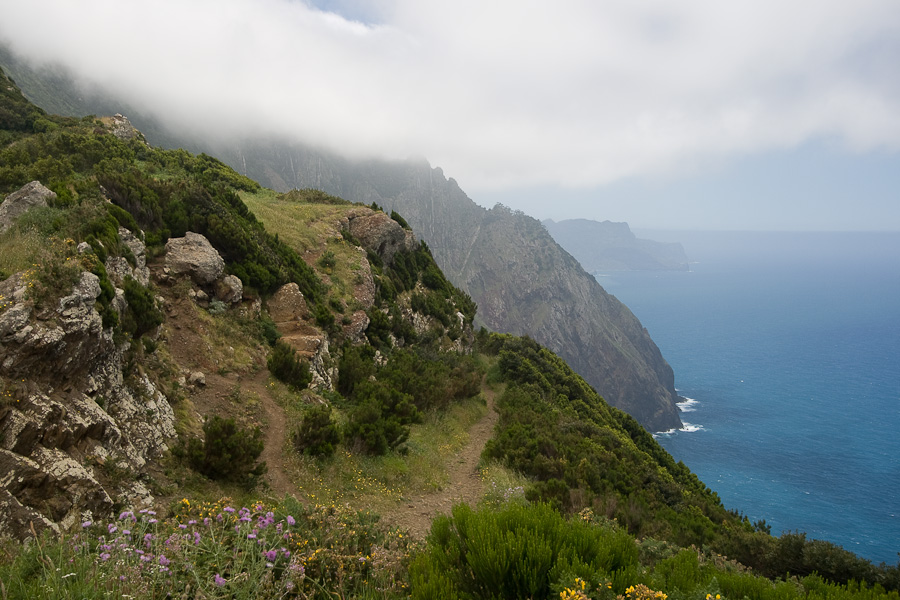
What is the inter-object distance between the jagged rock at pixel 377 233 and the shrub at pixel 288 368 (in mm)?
10961

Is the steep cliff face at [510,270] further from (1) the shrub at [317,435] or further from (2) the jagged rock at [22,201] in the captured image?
(1) the shrub at [317,435]

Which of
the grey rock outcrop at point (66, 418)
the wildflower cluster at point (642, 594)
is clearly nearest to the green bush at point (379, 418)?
the grey rock outcrop at point (66, 418)

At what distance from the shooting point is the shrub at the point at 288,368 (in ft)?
37.4

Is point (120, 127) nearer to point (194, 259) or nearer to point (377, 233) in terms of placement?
point (377, 233)

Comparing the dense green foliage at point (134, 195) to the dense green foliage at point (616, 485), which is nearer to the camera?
the dense green foliage at point (616, 485)

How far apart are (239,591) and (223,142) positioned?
10255 centimetres

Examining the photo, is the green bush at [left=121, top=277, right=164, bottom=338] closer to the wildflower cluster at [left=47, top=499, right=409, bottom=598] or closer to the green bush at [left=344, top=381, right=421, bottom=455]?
the green bush at [left=344, top=381, right=421, bottom=455]

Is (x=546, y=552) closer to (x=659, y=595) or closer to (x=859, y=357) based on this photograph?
(x=659, y=595)

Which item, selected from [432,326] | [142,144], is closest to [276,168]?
[142,144]

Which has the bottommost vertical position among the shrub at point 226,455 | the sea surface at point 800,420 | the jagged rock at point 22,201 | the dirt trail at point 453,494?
the sea surface at point 800,420

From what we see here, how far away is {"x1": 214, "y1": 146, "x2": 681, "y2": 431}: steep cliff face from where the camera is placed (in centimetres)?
10625

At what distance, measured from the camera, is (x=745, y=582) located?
3500 mm

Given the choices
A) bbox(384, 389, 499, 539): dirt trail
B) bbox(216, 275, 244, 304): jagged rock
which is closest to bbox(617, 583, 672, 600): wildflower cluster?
bbox(384, 389, 499, 539): dirt trail

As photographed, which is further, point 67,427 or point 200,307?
point 200,307
